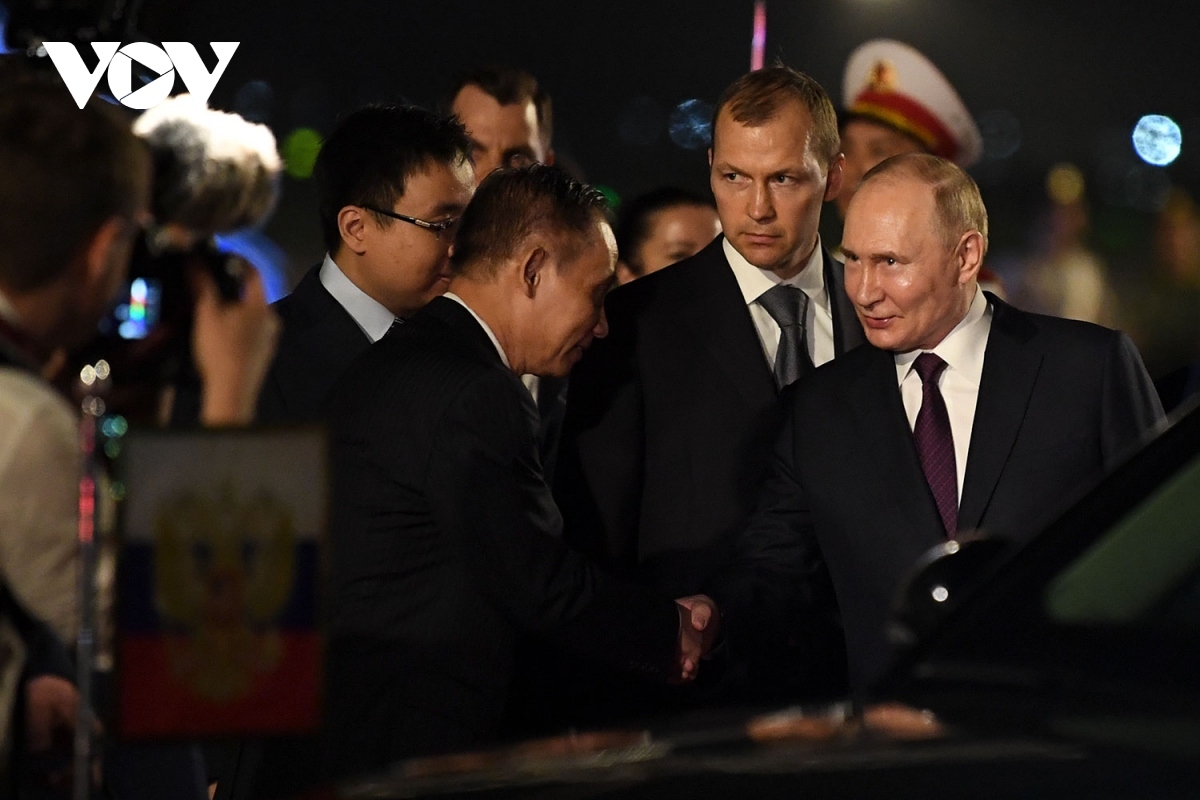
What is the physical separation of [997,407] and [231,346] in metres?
2.27

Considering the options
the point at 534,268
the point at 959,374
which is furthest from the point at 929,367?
the point at 534,268

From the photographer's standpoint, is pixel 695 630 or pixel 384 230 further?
pixel 384 230

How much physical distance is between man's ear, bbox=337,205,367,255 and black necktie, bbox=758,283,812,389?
1.06m

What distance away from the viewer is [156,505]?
253cm

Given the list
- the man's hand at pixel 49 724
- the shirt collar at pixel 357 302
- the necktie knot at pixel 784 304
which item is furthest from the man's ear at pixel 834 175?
the man's hand at pixel 49 724

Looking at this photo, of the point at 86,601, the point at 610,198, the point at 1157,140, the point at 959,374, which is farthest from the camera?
the point at 1157,140

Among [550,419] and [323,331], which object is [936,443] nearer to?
[550,419]

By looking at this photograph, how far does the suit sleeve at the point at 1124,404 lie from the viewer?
455 centimetres

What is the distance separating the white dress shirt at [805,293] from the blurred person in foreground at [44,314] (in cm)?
277

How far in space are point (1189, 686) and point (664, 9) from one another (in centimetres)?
543

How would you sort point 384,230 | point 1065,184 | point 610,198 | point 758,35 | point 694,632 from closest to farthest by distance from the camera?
point 694,632 < point 384,230 < point 758,35 < point 610,198 < point 1065,184

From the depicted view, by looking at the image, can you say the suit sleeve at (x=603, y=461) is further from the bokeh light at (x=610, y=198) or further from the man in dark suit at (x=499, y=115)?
the man in dark suit at (x=499, y=115)

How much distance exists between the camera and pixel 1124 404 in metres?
4.59

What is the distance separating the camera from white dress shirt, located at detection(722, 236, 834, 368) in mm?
5344
